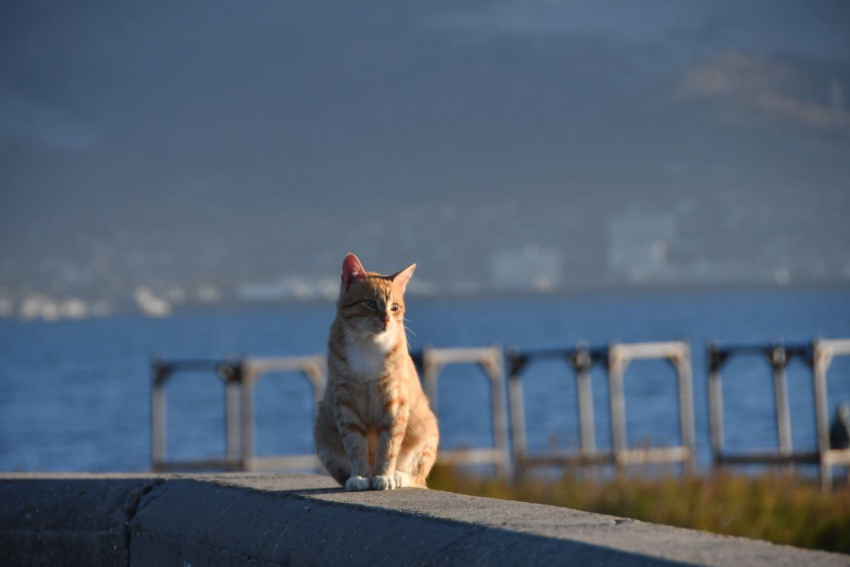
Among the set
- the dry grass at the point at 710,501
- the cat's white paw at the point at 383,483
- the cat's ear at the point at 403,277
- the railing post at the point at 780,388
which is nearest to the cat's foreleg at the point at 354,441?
the cat's white paw at the point at 383,483

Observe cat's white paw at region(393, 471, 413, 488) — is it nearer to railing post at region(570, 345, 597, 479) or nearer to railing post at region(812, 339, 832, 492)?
railing post at region(570, 345, 597, 479)

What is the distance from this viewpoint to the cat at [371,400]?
6.30 m

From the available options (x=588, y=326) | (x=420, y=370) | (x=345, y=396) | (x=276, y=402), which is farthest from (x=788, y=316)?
(x=345, y=396)

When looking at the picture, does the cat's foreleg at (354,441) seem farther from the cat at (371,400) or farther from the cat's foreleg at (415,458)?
the cat's foreleg at (415,458)

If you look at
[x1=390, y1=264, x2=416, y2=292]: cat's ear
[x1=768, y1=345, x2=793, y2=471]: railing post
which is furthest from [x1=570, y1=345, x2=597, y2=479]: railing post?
[x1=390, y1=264, x2=416, y2=292]: cat's ear

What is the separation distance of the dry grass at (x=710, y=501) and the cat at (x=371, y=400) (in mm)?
6765

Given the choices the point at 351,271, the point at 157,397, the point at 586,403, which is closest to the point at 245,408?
the point at 157,397

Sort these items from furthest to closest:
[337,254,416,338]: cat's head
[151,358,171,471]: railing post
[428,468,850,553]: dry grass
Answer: [151,358,171,471]: railing post
[428,468,850,553]: dry grass
[337,254,416,338]: cat's head

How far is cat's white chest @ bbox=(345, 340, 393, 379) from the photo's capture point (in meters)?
6.33

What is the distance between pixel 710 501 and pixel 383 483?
1036 centimetres

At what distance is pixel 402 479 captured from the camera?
6344mm

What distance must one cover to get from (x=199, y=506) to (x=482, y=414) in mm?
67022

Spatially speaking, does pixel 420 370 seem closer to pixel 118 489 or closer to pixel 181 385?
pixel 118 489

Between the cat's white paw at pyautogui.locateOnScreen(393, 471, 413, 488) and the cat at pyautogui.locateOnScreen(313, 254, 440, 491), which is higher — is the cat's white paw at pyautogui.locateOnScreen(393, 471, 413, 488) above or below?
below
